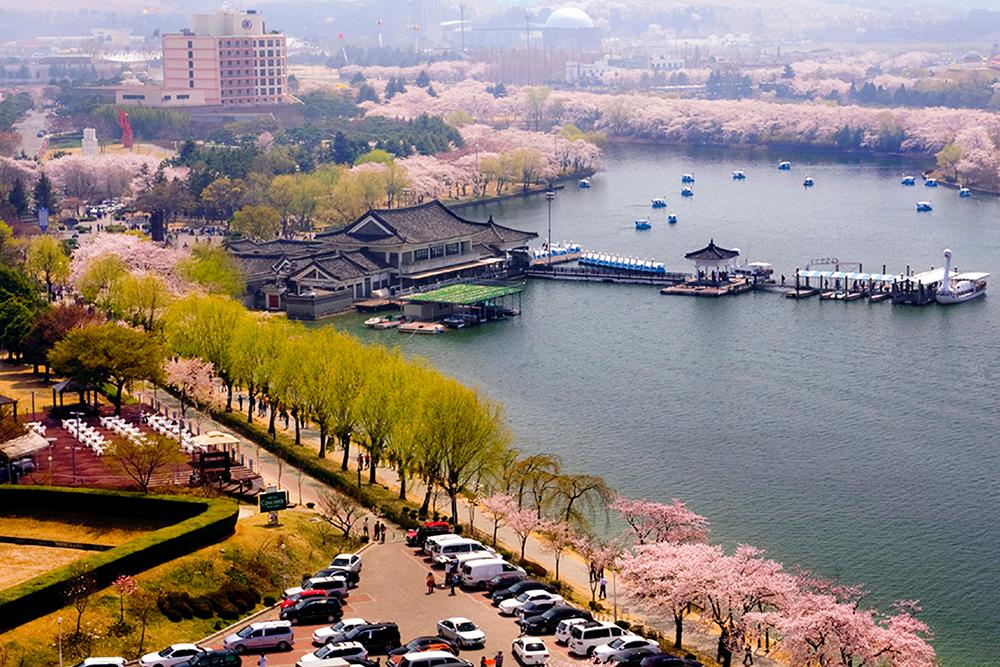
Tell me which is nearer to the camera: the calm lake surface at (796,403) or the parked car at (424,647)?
the parked car at (424,647)

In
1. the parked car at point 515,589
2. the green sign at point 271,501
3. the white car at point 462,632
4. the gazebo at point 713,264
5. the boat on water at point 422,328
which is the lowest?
the parked car at point 515,589

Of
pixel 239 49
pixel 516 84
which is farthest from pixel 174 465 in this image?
pixel 516 84

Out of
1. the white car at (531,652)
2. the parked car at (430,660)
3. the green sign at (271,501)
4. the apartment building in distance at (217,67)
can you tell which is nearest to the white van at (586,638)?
the white car at (531,652)

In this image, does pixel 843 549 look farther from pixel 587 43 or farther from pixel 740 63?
pixel 587 43

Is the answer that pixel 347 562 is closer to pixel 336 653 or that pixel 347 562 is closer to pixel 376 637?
pixel 376 637

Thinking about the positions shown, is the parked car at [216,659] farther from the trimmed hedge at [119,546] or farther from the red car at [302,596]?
the trimmed hedge at [119,546]

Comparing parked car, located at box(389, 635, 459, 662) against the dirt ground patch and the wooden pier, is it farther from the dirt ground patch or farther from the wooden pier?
the wooden pier
